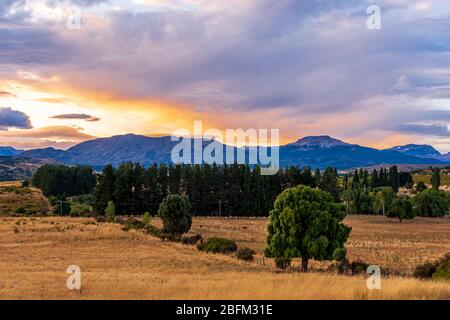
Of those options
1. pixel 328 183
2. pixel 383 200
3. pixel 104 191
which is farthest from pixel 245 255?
pixel 383 200

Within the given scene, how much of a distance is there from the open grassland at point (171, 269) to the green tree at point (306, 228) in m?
1.54

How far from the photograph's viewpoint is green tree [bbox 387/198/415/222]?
128m

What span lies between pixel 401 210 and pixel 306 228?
329 feet

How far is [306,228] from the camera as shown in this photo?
1417 inches

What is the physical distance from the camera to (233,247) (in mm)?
51938

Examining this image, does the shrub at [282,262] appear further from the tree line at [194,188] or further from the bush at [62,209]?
the tree line at [194,188]

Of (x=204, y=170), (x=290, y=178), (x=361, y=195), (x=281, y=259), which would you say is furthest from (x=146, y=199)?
(x=281, y=259)

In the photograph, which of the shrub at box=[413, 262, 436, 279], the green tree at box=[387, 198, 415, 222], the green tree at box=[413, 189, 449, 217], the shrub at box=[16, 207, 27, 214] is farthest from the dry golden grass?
the shrub at box=[413, 262, 436, 279]
